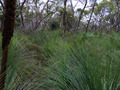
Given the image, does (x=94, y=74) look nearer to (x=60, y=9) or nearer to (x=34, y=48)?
(x=34, y=48)

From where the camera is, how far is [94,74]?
0.94 metres

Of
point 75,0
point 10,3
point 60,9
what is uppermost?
point 75,0

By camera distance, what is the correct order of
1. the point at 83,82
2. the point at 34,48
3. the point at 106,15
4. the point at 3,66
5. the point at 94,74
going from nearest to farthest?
the point at 94,74, the point at 3,66, the point at 83,82, the point at 34,48, the point at 106,15

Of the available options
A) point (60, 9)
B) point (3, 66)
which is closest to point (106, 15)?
point (60, 9)

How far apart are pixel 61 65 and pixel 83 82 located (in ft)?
1.52

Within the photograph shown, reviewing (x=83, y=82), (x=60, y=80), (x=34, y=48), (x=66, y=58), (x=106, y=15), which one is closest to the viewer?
(x=83, y=82)

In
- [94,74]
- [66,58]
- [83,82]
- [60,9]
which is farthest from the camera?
[60,9]

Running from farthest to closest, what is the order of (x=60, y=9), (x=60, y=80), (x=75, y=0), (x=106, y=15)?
(x=106, y=15) < (x=75, y=0) < (x=60, y=9) < (x=60, y=80)

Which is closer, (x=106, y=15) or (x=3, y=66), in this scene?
(x=3, y=66)

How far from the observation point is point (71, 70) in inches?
57.0

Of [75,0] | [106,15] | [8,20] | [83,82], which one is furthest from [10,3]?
[106,15]

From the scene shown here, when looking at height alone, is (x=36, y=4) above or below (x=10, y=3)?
above

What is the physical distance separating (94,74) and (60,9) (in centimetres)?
532

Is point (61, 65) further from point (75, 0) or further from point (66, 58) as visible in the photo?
point (75, 0)
